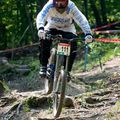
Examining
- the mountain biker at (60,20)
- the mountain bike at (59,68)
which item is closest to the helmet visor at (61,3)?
the mountain biker at (60,20)

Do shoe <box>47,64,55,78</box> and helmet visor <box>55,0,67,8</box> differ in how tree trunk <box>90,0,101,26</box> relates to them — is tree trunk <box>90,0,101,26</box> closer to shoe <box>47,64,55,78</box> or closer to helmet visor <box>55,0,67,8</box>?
shoe <box>47,64,55,78</box>

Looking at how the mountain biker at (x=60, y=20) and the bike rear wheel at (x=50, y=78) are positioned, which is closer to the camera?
the mountain biker at (x=60, y=20)

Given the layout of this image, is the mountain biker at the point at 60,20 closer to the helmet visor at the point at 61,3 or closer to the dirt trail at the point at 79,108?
the helmet visor at the point at 61,3

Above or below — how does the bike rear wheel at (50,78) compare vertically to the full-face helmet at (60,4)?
below

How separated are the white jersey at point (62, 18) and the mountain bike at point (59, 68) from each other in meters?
0.33

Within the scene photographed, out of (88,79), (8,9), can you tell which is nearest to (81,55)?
(88,79)

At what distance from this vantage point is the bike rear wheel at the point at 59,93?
609cm

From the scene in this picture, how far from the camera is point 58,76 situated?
658 centimetres

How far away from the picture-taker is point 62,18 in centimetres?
688

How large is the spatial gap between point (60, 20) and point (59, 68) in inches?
31.7

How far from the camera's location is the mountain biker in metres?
6.71

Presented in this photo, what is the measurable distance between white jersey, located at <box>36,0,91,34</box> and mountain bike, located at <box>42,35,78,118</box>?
12.9 inches

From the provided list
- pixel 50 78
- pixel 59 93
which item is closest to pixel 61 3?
pixel 50 78

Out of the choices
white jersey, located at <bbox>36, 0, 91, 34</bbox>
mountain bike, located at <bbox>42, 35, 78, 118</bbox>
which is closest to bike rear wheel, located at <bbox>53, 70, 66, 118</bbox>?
mountain bike, located at <bbox>42, 35, 78, 118</bbox>
